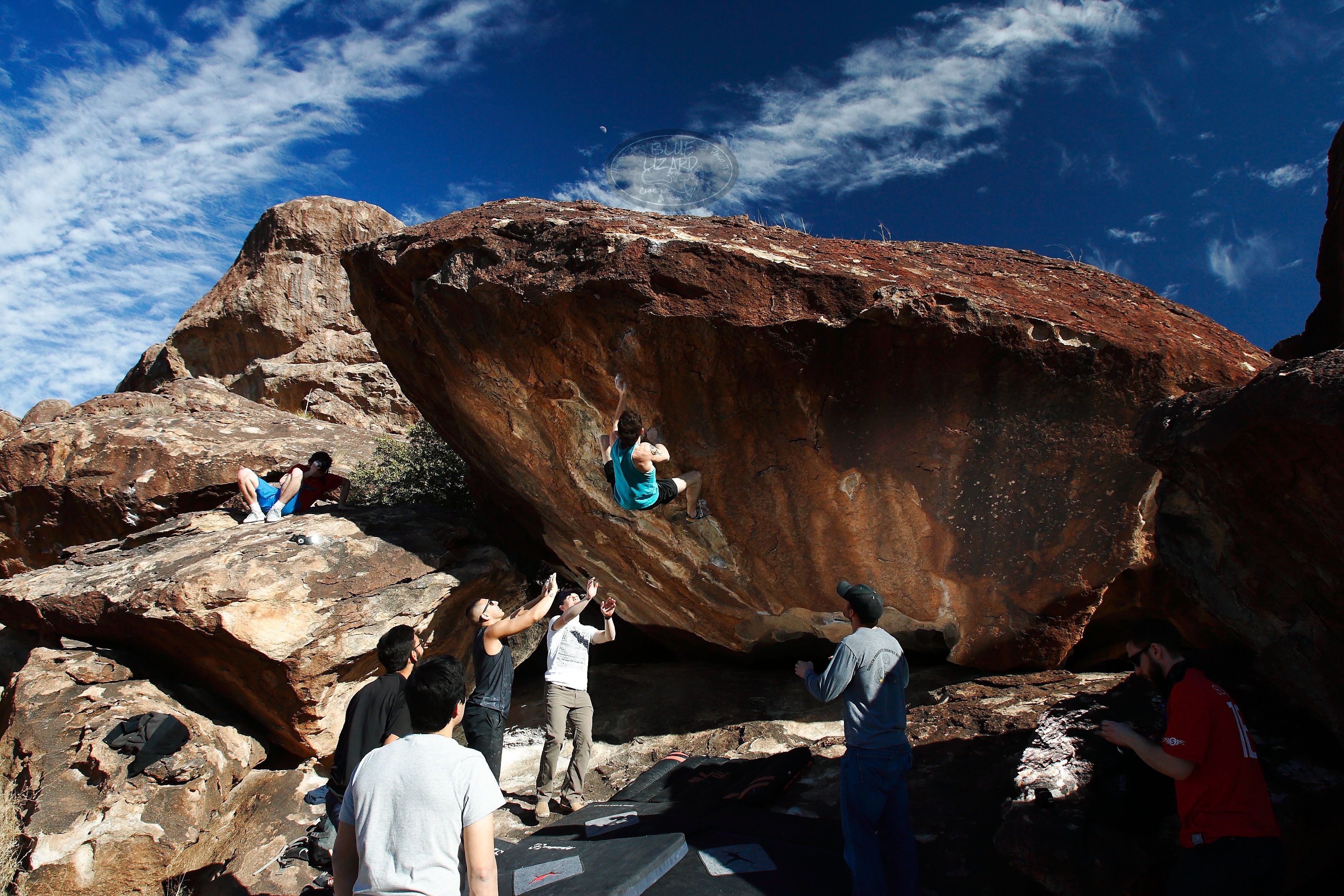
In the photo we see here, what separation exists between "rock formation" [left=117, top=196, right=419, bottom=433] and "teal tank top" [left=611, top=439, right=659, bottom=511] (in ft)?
35.7

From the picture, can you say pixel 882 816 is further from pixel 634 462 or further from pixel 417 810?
pixel 634 462

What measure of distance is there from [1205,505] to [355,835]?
4150 millimetres

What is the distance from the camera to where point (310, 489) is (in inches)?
301

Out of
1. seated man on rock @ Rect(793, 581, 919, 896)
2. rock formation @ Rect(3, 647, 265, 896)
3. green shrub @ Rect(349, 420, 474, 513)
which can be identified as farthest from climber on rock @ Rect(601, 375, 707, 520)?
green shrub @ Rect(349, 420, 474, 513)

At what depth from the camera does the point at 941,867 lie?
12.1 feet

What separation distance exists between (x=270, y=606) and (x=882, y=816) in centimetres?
462

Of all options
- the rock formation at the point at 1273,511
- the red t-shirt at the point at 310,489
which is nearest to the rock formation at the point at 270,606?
the red t-shirt at the point at 310,489

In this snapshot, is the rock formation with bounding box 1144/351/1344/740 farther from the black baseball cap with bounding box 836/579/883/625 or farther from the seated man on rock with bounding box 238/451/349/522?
the seated man on rock with bounding box 238/451/349/522

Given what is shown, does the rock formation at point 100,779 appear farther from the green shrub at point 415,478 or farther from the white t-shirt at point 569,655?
the green shrub at point 415,478

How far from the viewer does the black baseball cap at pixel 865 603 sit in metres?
3.53

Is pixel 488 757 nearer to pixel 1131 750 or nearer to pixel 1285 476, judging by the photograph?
pixel 1131 750

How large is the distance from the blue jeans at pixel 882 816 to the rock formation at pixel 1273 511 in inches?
77.0

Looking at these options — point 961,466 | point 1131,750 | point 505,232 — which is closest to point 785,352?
point 961,466

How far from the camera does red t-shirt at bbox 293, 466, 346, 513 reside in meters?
7.57
